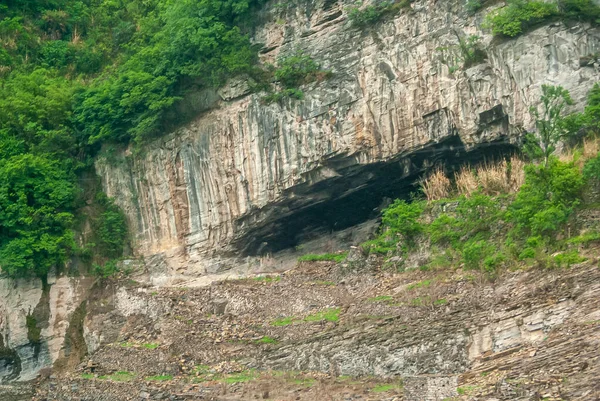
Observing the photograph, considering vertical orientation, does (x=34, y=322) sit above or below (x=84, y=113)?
below

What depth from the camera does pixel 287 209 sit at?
108 ft

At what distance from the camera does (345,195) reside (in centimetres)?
3266

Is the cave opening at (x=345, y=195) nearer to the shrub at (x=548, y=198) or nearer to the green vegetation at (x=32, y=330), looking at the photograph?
the shrub at (x=548, y=198)

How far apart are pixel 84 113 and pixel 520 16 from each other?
13421 mm

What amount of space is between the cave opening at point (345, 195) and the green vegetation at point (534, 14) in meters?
2.99

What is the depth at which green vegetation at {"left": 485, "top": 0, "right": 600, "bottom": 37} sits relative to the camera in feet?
96.9

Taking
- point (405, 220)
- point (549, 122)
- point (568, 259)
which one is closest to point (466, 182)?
point (405, 220)

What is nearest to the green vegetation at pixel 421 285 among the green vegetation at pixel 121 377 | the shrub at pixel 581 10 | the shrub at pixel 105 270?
the green vegetation at pixel 121 377

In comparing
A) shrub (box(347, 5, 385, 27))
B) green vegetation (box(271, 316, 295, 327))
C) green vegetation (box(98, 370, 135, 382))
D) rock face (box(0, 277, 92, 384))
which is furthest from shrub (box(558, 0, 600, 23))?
rock face (box(0, 277, 92, 384))

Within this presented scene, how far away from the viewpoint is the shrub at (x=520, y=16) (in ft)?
97.6

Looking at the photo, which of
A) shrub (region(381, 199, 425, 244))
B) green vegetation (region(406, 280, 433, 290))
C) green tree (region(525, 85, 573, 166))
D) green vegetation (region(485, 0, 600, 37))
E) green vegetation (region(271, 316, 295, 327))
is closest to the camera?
green vegetation (region(406, 280, 433, 290))

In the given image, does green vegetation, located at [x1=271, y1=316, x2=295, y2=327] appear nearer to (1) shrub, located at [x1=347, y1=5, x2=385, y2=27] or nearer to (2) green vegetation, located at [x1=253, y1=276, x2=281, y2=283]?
(2) green vegetation, located at [x1=253, y1=276, x2=281, y2=283]

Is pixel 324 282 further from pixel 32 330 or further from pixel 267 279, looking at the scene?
pixel 32 330

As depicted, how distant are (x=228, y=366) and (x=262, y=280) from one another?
4266 millimetres
